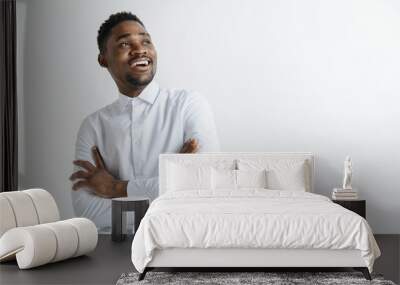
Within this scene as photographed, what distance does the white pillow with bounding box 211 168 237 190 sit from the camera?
654 centimetres

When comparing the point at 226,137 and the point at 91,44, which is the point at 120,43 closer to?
the point at 91,44

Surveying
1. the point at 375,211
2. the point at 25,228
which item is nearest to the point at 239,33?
the point at 375,211

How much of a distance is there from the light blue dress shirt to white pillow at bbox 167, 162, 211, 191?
513 mm

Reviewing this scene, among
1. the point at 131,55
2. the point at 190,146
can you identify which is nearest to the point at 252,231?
the point at 190,146

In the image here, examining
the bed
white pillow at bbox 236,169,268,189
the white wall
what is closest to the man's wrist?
the white wall

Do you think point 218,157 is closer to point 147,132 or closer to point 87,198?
point 147,132

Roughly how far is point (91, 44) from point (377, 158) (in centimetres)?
357

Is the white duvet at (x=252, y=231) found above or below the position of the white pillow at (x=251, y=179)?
below

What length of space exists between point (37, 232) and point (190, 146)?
251 cm

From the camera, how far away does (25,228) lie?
17.2ft

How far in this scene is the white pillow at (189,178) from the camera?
6.64 metres

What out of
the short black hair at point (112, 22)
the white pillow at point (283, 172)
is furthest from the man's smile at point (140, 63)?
the white pillow at point (283, 172)

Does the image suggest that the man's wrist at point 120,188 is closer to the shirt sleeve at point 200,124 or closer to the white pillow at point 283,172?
the shirt sleeve at point 200,124

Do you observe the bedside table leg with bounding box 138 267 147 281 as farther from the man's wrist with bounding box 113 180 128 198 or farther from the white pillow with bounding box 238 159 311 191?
the man's wrist with bounding box 113 180 128 198
